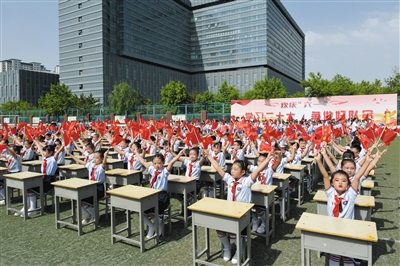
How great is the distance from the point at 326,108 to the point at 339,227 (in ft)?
78.8

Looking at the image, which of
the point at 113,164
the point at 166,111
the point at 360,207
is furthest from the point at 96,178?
the point at 166,111

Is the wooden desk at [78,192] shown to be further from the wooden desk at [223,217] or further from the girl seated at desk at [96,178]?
the wooden desk at [223,217]

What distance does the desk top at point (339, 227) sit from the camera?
2936 millimetres

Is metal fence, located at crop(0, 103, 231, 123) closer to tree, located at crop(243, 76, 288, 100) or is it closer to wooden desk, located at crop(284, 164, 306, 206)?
tree, located at crop(243, 76, 288, 100)

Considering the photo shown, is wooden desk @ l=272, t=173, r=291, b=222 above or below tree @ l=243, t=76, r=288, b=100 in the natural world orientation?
below

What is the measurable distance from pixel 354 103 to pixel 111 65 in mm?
48159

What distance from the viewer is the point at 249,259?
3.85 metres

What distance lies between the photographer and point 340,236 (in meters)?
2.98

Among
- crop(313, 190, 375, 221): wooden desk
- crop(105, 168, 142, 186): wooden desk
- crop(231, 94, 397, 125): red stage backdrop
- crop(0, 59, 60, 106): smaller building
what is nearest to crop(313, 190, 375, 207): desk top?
crop(313, 190, 375, 221): wooden desk

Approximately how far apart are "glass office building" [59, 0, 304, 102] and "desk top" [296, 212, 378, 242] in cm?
5818

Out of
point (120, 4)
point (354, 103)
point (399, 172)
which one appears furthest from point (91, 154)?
point (120, 4)

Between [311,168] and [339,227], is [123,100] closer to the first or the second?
[311,168]

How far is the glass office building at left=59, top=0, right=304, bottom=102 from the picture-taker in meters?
58.1

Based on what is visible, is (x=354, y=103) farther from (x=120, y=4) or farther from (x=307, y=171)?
(x=120, y=4)
